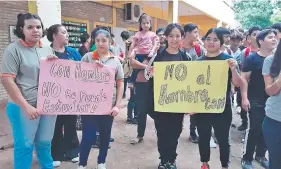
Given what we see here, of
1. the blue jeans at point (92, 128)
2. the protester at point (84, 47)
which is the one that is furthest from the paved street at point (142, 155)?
the protester at point (84, 47)

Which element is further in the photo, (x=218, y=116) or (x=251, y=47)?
(x=251, y=47)

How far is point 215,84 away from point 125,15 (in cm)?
908

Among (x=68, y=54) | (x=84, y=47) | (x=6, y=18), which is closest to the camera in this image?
(x=68, y=54)

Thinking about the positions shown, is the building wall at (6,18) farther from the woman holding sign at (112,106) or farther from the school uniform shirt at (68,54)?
the woman holding sign at (112,106)

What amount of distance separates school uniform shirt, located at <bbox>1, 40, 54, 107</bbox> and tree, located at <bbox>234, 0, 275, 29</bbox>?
84.8ft

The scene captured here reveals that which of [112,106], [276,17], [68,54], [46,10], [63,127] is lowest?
[63,127]

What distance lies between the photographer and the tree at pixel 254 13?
25047mm

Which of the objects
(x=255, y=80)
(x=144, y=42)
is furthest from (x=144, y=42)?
(x=255, y=80)

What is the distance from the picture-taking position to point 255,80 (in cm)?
339

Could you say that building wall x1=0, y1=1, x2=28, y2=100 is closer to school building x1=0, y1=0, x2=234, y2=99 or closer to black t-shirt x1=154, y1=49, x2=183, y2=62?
school building x1=0, y1=0, x2=234, y2=99

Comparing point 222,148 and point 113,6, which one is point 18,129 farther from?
point 113,6

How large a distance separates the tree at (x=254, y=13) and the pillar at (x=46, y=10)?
2338 centimetres

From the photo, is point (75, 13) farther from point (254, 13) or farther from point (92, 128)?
point (254, 13)

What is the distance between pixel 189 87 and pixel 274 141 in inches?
38.7
